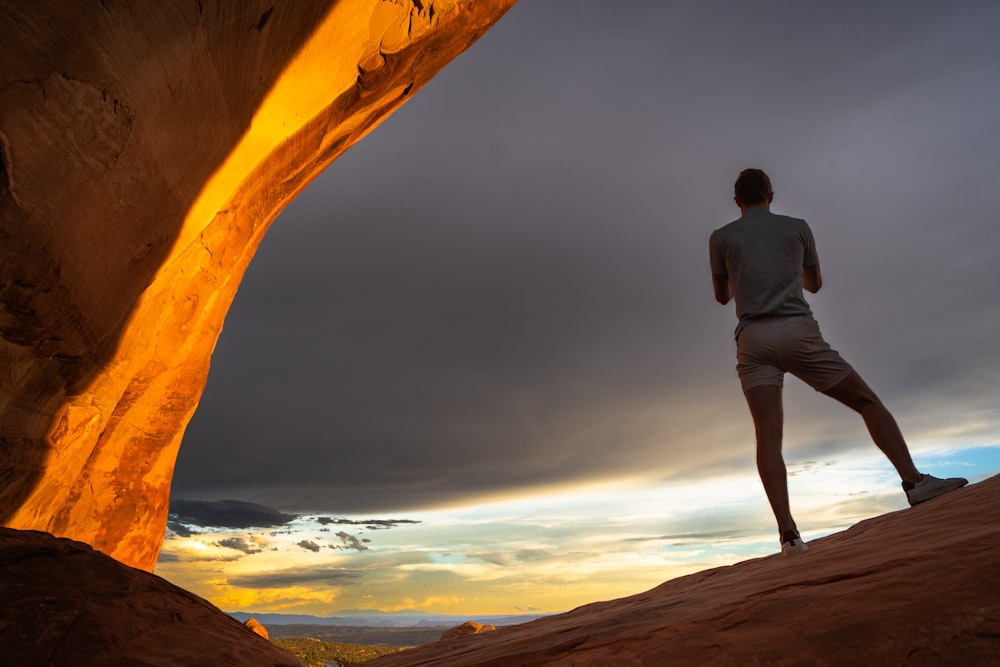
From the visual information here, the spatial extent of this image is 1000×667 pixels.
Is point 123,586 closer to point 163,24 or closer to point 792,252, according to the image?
point 163,24

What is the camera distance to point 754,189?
16.4 feet

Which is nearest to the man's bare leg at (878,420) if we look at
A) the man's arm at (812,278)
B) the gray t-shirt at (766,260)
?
the gray t-shirt at (766,260)

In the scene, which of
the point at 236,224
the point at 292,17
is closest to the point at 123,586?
the point at 292,17

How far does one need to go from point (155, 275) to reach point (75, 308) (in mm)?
1482

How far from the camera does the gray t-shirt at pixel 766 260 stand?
14.9ft

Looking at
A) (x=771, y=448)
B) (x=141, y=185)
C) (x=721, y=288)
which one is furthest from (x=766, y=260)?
(x=141, y=185)

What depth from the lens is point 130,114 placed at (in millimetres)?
5180

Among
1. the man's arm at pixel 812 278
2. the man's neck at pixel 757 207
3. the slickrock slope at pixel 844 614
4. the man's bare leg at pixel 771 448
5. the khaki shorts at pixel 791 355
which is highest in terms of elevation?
the man's neck at pixel 757 207

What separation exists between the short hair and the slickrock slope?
2460 mm

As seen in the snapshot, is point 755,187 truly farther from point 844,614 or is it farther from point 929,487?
point 844,614

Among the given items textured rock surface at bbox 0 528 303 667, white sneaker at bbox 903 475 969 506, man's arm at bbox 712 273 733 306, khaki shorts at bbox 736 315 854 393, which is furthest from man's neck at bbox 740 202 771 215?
textured rock surface at bbox 0 528 303 667

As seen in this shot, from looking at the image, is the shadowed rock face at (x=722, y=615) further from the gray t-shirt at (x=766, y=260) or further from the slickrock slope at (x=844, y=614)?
the gray t-shirt at (x=766, y=260)

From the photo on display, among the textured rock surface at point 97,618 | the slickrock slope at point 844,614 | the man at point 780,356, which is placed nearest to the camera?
the slickrock slope at point 844,614

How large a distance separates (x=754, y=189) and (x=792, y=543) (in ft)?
8.73
